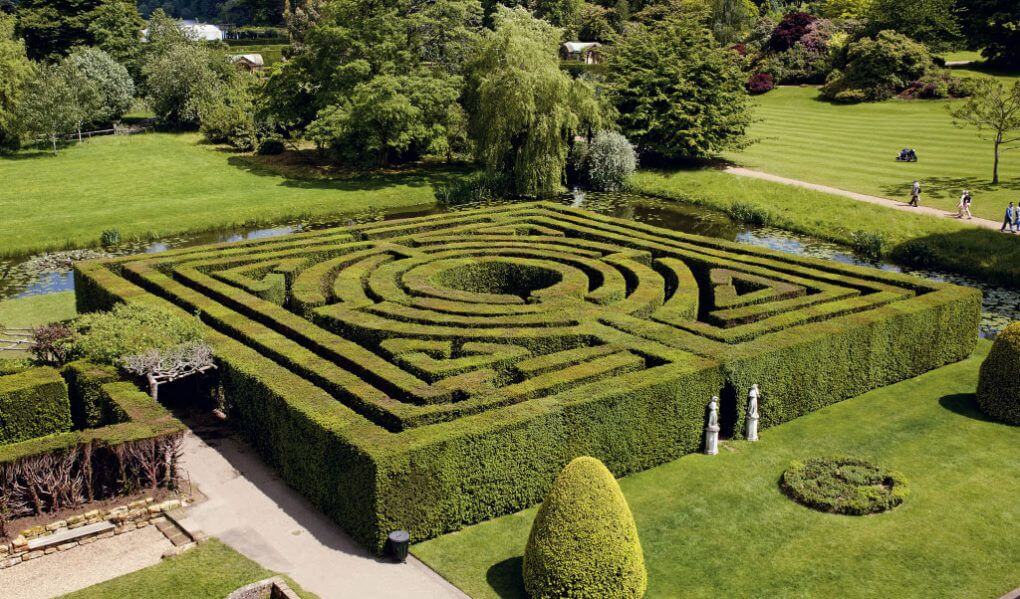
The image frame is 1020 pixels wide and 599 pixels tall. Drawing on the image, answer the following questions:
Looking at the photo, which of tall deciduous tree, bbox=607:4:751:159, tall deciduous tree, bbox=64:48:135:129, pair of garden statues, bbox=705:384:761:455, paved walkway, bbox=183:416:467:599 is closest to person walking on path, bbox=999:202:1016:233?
tall deciduous tree, bbox=607:4:751:159

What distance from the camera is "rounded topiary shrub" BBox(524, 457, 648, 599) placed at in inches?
577

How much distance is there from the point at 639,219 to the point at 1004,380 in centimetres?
2925

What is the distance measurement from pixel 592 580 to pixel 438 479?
3.90 m

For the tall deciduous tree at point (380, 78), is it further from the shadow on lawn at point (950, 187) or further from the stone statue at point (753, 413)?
the stone statue at point (753, 413)

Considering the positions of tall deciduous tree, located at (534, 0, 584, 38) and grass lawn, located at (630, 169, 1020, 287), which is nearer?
grass lawn, located at (630, 169, 1020, 287)

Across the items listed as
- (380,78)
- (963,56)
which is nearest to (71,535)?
(380,78)

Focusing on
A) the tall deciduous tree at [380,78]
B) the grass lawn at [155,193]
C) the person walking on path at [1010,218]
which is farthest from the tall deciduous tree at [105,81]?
the person walking on path at [1010,218]

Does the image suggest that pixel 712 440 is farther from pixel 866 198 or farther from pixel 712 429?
pixel 866 198

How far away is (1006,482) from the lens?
19844mm

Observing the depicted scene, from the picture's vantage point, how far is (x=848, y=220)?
46625mm

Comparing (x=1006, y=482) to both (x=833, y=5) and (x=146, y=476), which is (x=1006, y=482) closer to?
(x=146, y=476)

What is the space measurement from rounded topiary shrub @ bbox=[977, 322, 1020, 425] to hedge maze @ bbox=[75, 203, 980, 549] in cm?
258

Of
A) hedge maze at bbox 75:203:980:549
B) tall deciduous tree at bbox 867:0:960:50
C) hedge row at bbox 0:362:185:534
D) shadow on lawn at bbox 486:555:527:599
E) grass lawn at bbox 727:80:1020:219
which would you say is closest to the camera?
shadow on lawn at bbox 486:555:527:599

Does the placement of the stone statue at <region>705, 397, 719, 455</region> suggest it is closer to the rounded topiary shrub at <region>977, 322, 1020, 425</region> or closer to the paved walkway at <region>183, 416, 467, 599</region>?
the rounded topiary shrub at <region>977, 322, 1020, 425</region>
